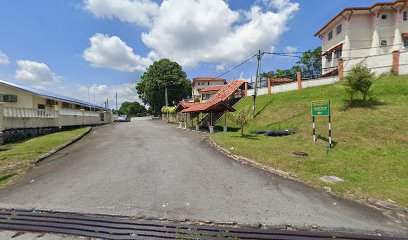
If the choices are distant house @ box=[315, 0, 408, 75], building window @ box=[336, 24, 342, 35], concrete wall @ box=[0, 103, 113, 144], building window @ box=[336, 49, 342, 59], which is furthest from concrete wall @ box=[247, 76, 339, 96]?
concrete wall @ box=[0, 103, 113, 144]

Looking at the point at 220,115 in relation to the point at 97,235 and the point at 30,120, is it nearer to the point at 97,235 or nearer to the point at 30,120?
the point at 30,120

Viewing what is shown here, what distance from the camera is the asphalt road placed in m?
4.18

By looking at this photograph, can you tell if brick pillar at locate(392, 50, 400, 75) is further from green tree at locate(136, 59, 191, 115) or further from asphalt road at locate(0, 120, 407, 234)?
green tree at locate(136, 59, 191, 115)

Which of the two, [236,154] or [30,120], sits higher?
[30,120]

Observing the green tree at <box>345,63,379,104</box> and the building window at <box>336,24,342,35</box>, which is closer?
the green tree at <box>345,63,379,104</box>

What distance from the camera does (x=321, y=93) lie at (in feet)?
59.4

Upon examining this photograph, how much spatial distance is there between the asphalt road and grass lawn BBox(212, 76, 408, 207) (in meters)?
1.15

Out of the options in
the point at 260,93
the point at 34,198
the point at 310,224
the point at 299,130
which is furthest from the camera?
the point at 260,93

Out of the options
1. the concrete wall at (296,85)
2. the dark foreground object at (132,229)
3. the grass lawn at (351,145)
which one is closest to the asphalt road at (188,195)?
the dark foreground object at (132,229)

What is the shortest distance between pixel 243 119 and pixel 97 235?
37.1 feet

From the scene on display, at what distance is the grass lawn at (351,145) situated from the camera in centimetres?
598

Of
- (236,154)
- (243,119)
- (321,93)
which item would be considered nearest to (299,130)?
(243,119)

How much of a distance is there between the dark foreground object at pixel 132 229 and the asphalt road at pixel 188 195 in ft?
0.90

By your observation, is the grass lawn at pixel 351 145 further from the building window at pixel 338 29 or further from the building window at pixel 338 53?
the building window at pixel 338 29
